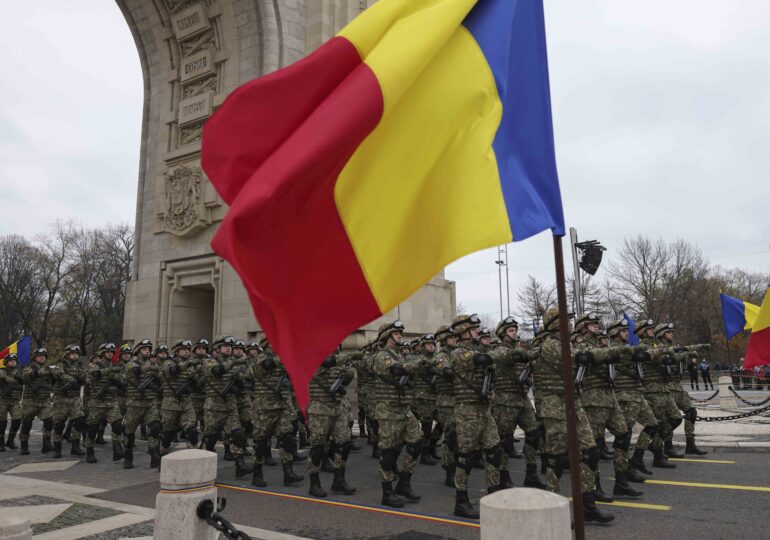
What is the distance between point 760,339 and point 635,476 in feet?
20.7

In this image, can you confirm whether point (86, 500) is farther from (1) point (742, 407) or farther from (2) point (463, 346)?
Answer: (1) point (742, 407)

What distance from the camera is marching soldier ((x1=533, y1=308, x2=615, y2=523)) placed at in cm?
606

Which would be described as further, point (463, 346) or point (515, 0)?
point (463, 346)

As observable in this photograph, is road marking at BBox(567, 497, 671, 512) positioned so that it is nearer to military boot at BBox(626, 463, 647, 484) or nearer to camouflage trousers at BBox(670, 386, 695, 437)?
military boot at BBox(626, 463, 647, 484)

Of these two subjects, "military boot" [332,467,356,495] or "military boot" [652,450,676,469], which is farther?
"military boot" [652,450,676,469]

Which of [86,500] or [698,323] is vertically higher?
[698,323]

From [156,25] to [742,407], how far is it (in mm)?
22492

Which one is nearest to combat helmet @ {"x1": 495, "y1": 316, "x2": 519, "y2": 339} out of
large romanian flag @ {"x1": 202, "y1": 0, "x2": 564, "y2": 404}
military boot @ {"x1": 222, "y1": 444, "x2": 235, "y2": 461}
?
large romanian flag @ {"x1": 202, "y1": 0, "x2": 564, "y2": 404}

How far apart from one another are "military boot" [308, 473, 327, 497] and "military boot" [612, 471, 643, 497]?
356 centimetres

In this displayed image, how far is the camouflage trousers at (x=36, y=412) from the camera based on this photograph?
12.1 m

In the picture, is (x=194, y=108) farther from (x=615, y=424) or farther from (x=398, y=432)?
(x=615, y=424)

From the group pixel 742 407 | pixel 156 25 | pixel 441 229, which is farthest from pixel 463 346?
pixel 156 25

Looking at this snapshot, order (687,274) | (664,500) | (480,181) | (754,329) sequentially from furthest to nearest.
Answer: (687,274), (754,329), (664,500), (480,181)

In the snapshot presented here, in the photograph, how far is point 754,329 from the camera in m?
12.2
